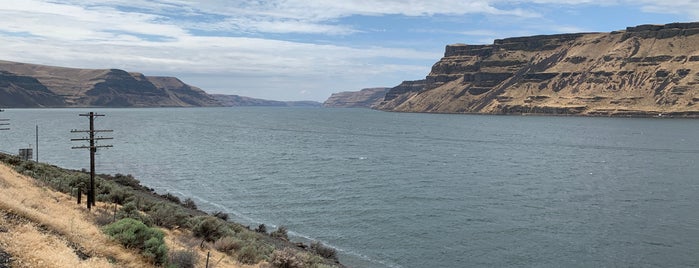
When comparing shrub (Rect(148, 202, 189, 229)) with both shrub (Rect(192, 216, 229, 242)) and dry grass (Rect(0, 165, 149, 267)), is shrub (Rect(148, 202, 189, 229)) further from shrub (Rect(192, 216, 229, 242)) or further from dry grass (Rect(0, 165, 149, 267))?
dry grass (Rect(0, 165, 149, 267))

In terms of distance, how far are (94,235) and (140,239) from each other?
57.6 inches

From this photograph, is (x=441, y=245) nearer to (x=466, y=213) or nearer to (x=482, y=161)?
(x=466, y=213)

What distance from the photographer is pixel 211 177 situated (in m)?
55.7

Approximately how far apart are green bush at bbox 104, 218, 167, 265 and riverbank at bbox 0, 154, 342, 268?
23 cm

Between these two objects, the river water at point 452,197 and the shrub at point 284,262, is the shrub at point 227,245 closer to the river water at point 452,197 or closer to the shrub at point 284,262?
the shrub at point 284,262

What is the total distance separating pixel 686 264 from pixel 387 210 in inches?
743

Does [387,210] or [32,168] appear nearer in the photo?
[32,168]

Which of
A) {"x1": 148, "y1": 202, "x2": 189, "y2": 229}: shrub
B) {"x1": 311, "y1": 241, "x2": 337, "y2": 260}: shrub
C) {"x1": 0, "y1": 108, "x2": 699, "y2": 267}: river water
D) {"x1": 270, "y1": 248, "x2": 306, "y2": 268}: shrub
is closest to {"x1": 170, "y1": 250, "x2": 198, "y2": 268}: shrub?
{"x1": 270, "y1": 248, "x2": 306, "y2": 268}: shrub

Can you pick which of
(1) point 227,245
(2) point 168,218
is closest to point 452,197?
(2) point 168,218

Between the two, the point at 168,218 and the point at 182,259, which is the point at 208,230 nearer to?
the point at 168,218

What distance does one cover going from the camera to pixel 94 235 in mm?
16281

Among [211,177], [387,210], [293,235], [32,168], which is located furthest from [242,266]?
[211,177]

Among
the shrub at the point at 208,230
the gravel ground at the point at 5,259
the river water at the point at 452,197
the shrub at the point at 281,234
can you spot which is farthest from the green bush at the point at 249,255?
the gravel ground at the point at 5,259

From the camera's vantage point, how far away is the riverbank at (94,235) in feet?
43.6
